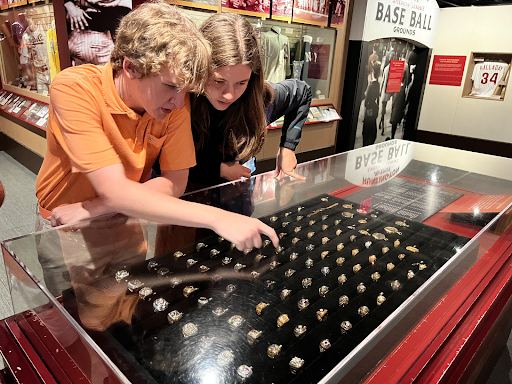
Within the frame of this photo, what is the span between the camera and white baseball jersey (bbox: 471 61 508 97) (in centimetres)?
504

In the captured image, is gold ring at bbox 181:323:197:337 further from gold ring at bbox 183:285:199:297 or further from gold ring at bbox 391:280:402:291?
gold ring at bbox 391:280:402:291

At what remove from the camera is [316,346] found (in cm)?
70

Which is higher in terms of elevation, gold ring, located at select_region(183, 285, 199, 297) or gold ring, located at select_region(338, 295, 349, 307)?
gold ring, located at select_region(183, 285, 199, 297)

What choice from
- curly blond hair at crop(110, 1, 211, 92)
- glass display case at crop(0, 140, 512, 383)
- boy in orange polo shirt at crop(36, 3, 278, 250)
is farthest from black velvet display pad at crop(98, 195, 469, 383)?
curly blond hair at crop(110, 1, 211, 92)

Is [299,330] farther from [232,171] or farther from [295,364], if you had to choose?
[232,171]

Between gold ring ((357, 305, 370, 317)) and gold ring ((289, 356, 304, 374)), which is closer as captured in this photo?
gold ring ((289, 356, 304, 374))

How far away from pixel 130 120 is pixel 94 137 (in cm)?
14

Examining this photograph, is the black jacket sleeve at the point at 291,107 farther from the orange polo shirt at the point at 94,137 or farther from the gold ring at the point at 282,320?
the gold ring at the point at 282,320

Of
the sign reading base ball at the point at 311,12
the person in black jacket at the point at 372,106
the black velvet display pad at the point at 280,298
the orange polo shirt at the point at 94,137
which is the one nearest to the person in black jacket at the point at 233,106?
the orange polo shirt at the point at 94,137

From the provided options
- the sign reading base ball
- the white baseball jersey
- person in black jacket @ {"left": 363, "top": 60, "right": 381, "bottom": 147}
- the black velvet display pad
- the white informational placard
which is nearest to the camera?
the black velvet display pad

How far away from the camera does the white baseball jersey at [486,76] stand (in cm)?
504

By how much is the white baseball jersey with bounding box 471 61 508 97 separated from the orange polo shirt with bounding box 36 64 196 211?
540 centimetres

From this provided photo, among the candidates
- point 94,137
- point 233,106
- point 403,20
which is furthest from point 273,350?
point 403,20

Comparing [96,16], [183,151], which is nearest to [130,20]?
[183,151]
